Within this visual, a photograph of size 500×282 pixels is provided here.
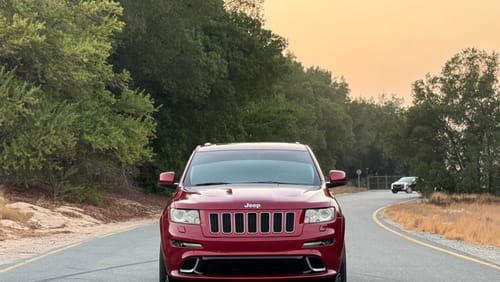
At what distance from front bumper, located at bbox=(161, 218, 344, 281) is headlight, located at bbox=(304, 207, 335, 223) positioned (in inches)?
3.0

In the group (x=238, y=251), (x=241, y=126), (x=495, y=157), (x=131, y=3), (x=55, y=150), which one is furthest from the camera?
(x=495, y=157)

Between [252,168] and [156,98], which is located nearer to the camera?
[252,168]

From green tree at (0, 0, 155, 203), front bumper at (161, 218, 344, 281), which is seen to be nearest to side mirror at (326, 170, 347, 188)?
front bumper at (161, 218, 344, 281)

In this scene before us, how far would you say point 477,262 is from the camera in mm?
11664

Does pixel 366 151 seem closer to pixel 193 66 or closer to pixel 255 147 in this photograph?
pixel 193 66

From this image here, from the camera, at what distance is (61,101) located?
2580 centimetres

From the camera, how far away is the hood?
7387 millimetres

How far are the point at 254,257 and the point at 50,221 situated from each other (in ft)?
51.3

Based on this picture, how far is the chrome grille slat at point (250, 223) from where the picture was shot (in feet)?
23.9

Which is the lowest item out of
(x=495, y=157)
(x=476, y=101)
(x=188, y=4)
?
(x=495, y=157)

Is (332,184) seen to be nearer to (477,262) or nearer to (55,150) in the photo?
(477,262)

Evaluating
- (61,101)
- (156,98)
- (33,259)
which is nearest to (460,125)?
(156,98)

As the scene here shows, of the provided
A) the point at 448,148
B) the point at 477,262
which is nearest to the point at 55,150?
the point at 477,262

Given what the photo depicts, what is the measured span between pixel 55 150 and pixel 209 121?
17859mm
